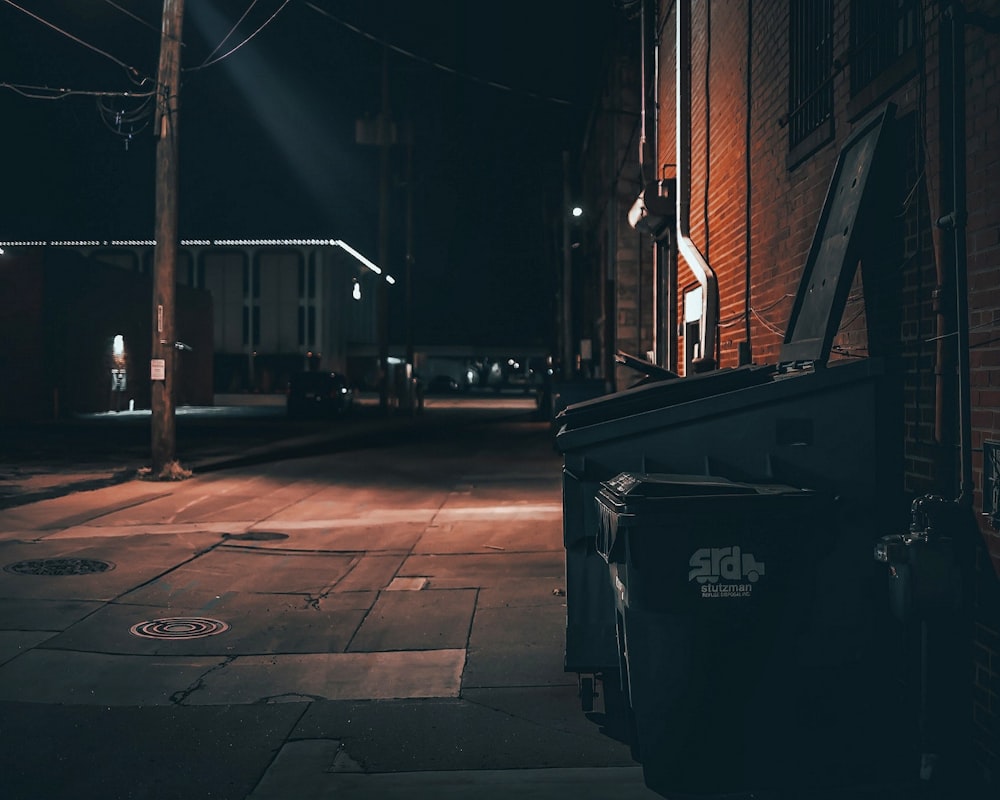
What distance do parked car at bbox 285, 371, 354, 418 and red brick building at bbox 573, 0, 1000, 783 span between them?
27284mm

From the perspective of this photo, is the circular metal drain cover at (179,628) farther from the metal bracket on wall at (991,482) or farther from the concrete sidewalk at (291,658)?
the metal bracket on wall at (991,482)

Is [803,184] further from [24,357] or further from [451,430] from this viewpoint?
[24,357]

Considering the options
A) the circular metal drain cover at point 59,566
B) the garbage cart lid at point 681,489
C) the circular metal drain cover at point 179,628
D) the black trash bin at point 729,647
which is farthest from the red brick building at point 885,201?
the circular metal drain cover at point 59,566

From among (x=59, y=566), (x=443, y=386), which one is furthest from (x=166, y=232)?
(x=443, y=386)

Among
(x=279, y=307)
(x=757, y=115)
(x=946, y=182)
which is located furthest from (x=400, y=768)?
(x=279, y=307)

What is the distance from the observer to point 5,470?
1816cm

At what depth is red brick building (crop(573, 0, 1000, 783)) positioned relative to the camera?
14.8 feet

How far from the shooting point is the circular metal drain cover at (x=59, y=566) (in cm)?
920

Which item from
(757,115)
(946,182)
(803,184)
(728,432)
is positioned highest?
(757,115)

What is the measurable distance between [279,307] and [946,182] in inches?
2496

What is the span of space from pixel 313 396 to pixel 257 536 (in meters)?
30.1

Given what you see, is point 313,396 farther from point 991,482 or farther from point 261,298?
point 991,482

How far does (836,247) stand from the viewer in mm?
5988

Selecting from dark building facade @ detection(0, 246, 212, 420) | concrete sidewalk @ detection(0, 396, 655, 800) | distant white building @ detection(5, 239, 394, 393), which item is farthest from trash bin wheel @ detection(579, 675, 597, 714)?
distant white building @ detection(5, 239, 394, 393)
